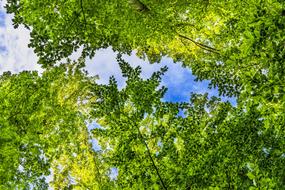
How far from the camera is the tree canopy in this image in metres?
4.47

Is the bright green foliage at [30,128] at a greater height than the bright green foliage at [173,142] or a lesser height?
greater

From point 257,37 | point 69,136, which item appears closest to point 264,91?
point 257,37

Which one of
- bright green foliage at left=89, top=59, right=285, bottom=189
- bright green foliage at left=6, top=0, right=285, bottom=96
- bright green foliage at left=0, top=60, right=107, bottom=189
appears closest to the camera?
bright green foliage at left=6, top=0, right=285, bottom=96

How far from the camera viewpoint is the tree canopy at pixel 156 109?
4.47 meters

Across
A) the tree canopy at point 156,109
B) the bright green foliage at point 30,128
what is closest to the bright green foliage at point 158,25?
the tree canopy at point 156,109

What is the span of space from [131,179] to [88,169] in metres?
8.38

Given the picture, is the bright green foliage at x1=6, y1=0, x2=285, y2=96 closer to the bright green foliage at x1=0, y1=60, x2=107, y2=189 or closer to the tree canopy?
the tree canopy

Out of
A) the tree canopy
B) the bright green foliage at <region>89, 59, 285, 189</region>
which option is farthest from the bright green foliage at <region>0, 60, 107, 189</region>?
the bright green foliage at <region>89, 59, 285, 189</region>

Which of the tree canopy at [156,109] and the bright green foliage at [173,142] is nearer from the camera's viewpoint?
the tree canopy at [156,109]

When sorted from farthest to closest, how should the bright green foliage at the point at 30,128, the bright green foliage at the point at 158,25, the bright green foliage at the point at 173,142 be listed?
1. the bright green foliage at the point at 30,128
2. the bright green foliage at the point at 173,142
3. the bright green foliage at the point at 158,25

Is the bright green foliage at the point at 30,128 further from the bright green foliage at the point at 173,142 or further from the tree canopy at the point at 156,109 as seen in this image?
the bright green foliage at the point at 173,142

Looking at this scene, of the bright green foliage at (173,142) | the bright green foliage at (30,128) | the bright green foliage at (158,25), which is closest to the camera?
the bright green foliage at (158,25)

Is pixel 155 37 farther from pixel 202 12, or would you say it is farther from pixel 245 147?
pixel 245 147

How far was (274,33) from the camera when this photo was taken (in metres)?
4.38
